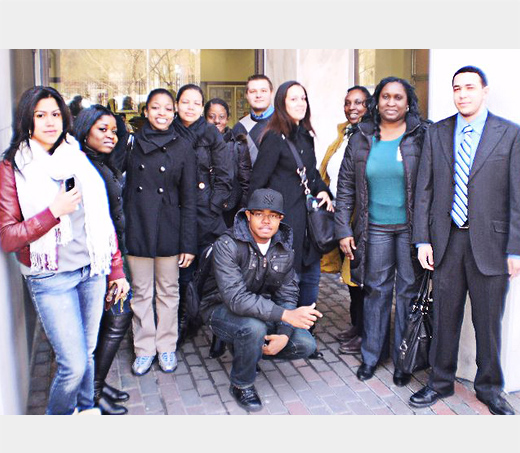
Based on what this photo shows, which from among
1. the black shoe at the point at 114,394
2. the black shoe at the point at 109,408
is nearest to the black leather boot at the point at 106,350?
the black shoe at the point at 109,408

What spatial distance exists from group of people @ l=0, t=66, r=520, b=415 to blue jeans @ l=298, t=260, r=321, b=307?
2 cm

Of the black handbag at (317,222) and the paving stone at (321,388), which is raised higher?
the black handbag at (317,222)

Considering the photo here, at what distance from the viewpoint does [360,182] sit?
4.45m

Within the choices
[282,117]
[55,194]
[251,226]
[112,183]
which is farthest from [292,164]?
[55,194]

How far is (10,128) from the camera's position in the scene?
391 centimetres

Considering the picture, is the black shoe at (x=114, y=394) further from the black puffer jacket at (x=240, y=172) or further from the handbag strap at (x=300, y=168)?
the handbag strap at (x=300, y=168)

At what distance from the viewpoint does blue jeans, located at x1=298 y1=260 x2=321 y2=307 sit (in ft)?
16.5

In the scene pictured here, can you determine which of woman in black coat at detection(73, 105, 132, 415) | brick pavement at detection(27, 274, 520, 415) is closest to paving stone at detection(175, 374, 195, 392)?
brick pavement at detection(27, 274, 520, 415)

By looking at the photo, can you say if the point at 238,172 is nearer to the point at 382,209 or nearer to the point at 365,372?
the point at 382,209

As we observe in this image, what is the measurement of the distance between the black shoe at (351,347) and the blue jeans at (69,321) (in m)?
2.30

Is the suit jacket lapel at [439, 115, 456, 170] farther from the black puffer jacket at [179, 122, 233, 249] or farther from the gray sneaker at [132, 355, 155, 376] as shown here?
the gray sneaker at [132, 355, 155, 376]

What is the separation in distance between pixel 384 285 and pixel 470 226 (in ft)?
2.94

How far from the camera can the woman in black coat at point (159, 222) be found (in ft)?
14.2

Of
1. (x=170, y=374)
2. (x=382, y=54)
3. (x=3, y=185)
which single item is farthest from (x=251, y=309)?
(x=382, y=54)
